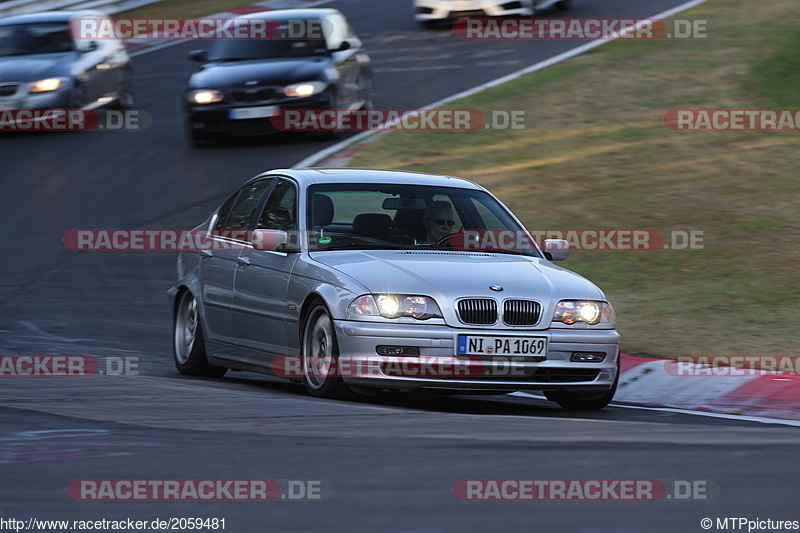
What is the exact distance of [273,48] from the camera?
64.1 ft

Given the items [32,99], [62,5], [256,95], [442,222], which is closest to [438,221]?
[442,222]

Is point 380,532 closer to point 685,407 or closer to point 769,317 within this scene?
point 685,407

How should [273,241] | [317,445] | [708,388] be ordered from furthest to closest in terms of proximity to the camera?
[708,388] < [273,241] < [317,445]

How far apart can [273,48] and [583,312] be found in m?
12.4

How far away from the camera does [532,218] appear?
48.4ft

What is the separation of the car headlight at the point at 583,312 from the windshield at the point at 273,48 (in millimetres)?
12011

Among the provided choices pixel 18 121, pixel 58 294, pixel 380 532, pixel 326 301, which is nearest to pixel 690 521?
pixel 380 532

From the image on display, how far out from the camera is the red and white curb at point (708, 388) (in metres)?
8.14

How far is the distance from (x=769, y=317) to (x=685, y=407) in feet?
8.01

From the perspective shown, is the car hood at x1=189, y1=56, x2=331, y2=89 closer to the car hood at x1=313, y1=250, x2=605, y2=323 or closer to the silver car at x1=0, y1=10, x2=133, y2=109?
the silver car at x1=0, y1=10, x2=133, y2=109

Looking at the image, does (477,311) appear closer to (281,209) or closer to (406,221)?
(406,221)

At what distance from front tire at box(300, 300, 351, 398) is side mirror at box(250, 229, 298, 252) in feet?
1.79

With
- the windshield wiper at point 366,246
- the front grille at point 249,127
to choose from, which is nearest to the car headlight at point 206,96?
the front grille at point 249,127

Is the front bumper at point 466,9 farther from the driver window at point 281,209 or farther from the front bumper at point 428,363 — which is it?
the front bumper at point 428,363
